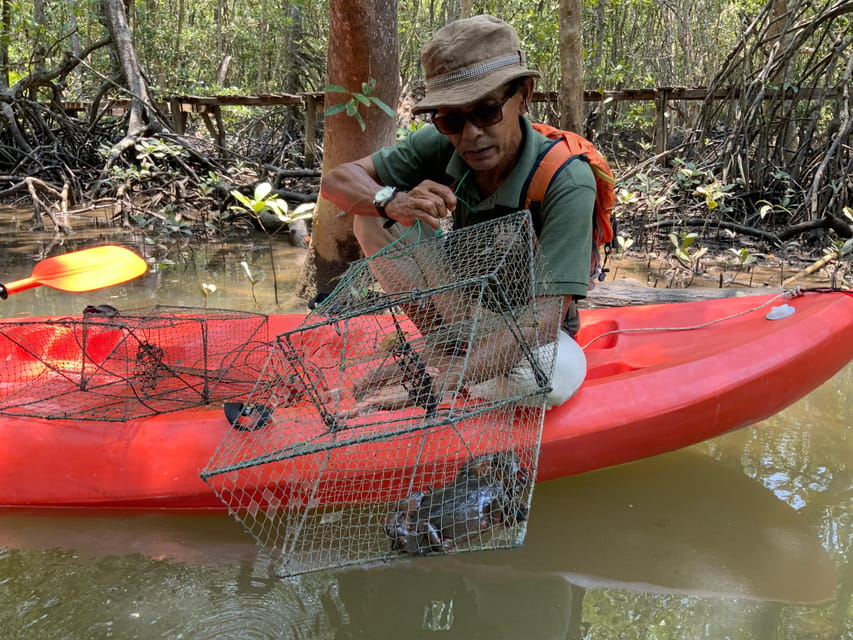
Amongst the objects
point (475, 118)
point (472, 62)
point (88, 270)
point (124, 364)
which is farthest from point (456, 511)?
point (88, 270)

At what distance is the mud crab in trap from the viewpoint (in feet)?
5.19

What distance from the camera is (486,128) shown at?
5.88 feet

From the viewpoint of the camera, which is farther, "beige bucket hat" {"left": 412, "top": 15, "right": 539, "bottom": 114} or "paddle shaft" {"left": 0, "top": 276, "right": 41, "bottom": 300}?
"paddle shaft" {"left": 0, "top": 276, "right": 41, "bottom": 300}

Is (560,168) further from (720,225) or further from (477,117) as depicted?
(720,225)

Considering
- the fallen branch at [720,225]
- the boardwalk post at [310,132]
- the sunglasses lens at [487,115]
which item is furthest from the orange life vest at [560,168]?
the boardwalk post at [310,132]

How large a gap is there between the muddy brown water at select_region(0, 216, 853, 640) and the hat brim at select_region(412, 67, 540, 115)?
117 centimetres

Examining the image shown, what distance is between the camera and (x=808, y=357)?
218 cm

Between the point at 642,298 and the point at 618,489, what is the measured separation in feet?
5.33

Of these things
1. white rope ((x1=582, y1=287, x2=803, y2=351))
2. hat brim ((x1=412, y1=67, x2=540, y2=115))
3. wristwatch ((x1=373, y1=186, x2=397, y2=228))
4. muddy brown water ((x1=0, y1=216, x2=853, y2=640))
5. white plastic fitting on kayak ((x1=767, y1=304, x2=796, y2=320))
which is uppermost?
hat brim ((x1=412, y1=67, x2=540, y2=115))

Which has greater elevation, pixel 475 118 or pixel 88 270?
pixel 475 118

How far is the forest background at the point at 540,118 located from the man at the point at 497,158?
136 cm

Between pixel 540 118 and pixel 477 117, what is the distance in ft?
23.1

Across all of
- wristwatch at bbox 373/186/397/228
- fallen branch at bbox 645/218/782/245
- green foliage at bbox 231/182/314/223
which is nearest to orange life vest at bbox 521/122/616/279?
wristwatch at bbox 373/186/397/228

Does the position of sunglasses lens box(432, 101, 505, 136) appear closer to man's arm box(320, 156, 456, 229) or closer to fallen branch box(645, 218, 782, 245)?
man's arm box(320, 156, 456, 229)
